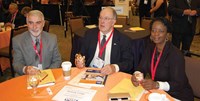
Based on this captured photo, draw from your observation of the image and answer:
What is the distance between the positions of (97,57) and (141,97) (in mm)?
1154

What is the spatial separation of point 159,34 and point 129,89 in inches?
31.1

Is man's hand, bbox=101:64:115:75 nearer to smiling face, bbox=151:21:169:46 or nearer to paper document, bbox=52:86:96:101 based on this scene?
paper document, bbox=52:86:96:101

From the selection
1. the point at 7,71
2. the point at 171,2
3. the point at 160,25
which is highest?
the point at 171,2

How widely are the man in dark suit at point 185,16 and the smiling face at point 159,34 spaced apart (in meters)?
2.19

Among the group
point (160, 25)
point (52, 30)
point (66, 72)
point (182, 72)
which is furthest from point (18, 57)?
point (52, 30)

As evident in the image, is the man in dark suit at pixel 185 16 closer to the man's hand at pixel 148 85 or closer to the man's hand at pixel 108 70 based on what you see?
the man's hand at pixel 108 70

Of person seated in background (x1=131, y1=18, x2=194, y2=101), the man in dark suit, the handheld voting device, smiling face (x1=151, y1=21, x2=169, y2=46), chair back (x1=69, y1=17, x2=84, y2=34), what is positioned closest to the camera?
the handheld voting device

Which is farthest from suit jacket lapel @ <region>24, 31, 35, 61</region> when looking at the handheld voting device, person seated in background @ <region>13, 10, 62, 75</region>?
the handheld voting device

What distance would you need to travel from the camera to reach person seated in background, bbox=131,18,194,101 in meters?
2.23

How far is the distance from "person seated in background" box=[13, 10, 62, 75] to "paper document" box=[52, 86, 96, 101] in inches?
33.2

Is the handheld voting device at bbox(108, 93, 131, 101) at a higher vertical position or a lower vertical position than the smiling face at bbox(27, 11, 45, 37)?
lower

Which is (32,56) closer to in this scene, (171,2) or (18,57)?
(18,57)

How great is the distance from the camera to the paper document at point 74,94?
1756 mm

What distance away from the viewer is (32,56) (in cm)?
273
